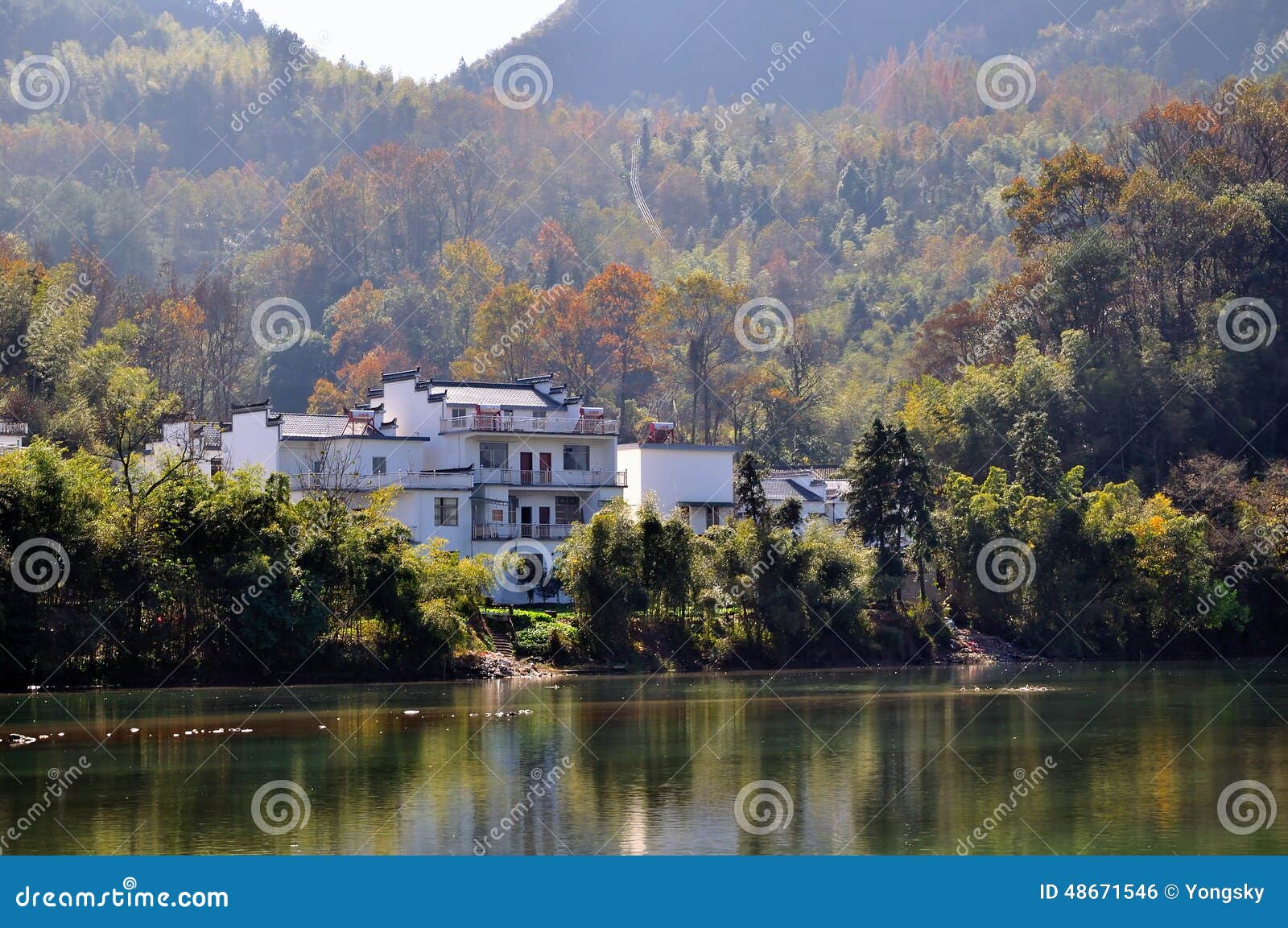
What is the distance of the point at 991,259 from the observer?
474 ft

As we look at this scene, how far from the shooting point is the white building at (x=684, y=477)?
224 feet

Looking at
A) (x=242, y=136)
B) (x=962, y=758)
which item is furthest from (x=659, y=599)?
(x=242, y=136)

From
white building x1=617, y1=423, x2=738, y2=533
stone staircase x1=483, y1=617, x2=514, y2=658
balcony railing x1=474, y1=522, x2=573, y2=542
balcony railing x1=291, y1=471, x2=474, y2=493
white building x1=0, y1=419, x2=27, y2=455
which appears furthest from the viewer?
white building x1=617, y1=423, x2=738, y2=533

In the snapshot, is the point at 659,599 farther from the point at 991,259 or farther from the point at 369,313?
Result: the point at 991,259

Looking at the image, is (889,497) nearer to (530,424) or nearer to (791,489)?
(530,424)

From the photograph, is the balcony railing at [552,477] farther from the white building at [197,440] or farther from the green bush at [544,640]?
the green bush at [544,640]

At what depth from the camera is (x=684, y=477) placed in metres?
68.9

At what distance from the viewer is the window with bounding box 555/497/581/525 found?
2606 inches

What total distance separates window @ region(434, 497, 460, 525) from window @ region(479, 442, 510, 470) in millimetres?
2526

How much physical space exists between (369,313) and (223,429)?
196 ft

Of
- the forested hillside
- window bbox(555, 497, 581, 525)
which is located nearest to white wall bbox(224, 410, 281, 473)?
the forested hillside

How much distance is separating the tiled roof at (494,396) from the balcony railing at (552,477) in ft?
9.94

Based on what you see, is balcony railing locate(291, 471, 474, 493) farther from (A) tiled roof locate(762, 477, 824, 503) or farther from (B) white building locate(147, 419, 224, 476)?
(A) tiled roof locate(762, 477, 824, 503)

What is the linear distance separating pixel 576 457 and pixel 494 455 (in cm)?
364
